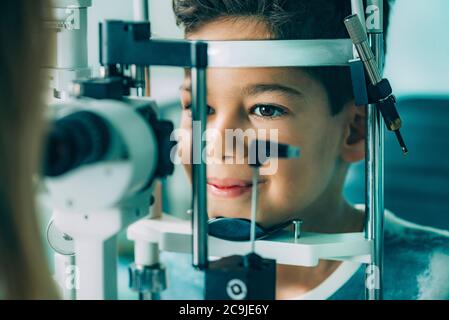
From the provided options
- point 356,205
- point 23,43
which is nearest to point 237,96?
point 356,205

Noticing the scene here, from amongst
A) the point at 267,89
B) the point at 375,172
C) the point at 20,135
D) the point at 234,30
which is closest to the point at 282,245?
the point at 375,172

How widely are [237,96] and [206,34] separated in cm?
13

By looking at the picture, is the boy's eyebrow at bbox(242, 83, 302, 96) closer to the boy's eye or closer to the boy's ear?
the boy's eye

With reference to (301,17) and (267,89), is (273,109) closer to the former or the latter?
(267,89)

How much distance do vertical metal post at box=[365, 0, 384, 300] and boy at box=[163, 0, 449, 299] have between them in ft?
0.45

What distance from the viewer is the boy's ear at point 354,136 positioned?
4.73 feet

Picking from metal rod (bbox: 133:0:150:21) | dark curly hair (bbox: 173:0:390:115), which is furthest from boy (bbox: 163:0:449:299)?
metal rod (bbox: 133:0:150:21)

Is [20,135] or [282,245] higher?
[20,135]

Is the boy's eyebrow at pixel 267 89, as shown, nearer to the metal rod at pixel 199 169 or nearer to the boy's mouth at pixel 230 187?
the boy's mouth at pixel 230 187

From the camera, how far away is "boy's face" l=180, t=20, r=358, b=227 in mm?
1368

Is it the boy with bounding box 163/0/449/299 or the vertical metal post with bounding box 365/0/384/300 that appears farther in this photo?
the boy with bounding box 163/0/449/299

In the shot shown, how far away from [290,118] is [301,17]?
0.60ft

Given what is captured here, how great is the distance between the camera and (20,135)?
0.69 m

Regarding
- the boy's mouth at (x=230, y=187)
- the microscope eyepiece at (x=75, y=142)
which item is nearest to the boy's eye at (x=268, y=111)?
the boy's mouth at (x=230, y=187)
